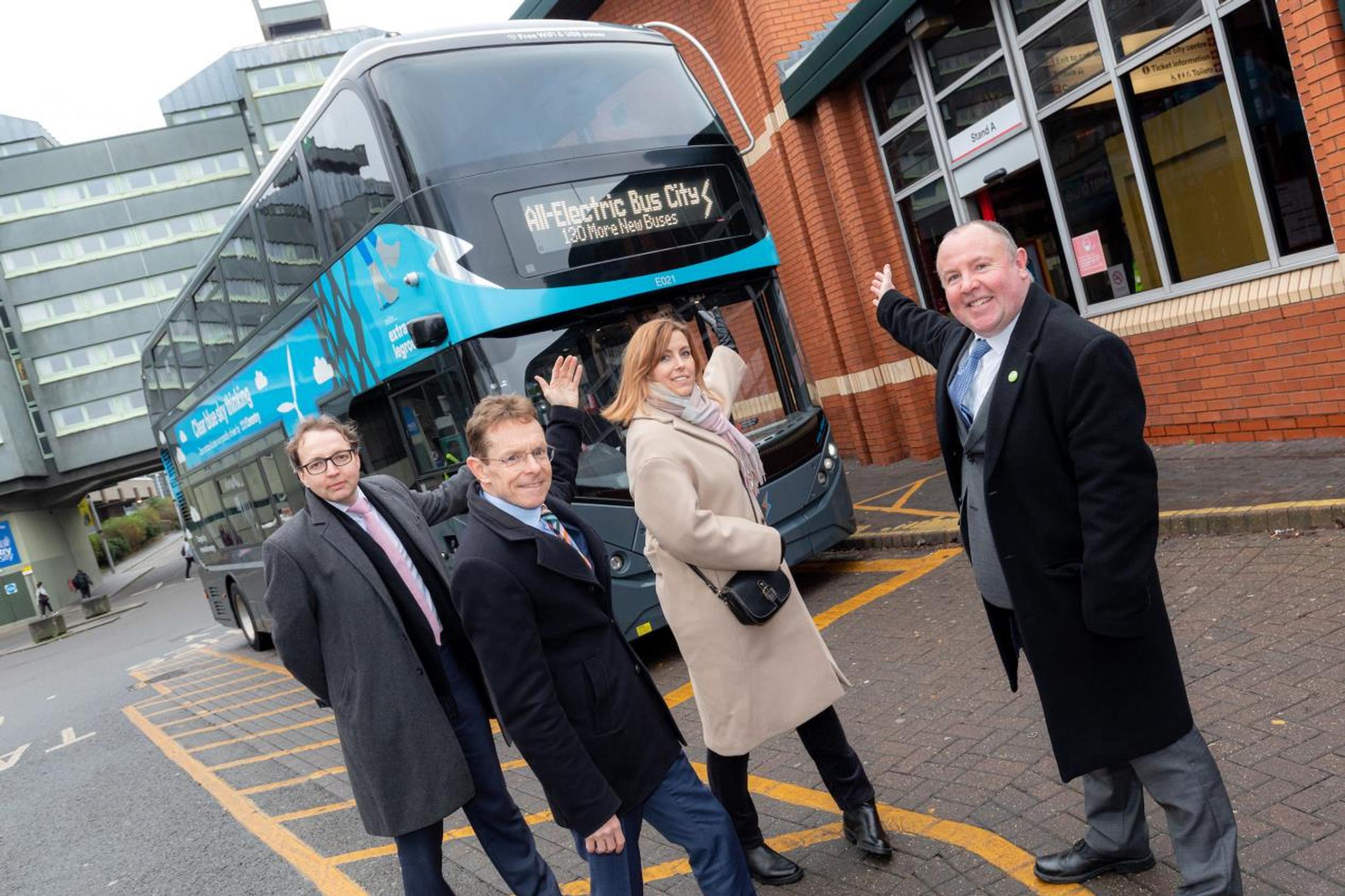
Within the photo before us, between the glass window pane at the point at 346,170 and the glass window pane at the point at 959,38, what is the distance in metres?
5.52

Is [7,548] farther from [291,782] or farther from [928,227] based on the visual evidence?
[928,227]

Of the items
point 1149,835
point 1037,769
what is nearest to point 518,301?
point 1037,769

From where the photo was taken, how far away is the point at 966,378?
113 inches

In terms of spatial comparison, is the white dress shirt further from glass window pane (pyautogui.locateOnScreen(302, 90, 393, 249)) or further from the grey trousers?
glass window pane (pyautogui.locateOnScreen(302, 90, 393, 249))

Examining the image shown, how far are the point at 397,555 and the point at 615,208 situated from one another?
3.89 meters

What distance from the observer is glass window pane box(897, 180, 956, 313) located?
35.4 ft

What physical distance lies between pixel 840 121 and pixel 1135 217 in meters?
4.22

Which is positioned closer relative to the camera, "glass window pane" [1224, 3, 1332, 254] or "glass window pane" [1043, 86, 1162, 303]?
"glass window pane" [1224, 3, 1332, 254]

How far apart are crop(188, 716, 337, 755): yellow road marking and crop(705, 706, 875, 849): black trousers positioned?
5797 millimetres

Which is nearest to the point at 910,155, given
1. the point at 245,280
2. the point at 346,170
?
the point at 346,170

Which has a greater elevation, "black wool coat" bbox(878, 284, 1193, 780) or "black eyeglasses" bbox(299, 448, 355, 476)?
"black eyeglasses" bbox(299, 448, 355, 476)

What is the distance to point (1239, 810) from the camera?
10.1ft

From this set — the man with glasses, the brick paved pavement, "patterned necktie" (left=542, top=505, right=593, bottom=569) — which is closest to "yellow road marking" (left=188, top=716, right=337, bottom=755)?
the brick paved pavement

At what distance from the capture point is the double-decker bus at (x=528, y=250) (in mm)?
6387
